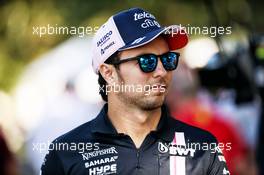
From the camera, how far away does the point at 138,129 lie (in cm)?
418

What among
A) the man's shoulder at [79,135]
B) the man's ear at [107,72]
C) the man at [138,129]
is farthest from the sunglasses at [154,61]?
the man's shoulder at [79,135]

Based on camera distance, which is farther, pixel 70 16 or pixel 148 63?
pixel 70 16

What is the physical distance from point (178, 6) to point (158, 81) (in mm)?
2874

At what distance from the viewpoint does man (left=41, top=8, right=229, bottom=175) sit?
4.07 metres

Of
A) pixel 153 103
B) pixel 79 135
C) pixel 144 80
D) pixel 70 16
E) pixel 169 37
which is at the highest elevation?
pixel 70 16

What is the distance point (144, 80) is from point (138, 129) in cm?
24

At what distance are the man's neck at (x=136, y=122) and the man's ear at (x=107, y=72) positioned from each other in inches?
7.0

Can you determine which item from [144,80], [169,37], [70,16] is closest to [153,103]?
[144,80]

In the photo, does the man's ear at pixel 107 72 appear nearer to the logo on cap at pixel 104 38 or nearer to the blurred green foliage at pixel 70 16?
the logo on cap at pixel 104 38

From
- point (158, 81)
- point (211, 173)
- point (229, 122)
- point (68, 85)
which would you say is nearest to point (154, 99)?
point (158, 81)

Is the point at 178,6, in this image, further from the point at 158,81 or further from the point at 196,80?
the point at 158,81

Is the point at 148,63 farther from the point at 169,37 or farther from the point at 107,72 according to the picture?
the point at 107,72

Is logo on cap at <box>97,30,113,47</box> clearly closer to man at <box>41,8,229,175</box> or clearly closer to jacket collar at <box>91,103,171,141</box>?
man at <box>41,8,229,175</box>

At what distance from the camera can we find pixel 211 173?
401 cm
